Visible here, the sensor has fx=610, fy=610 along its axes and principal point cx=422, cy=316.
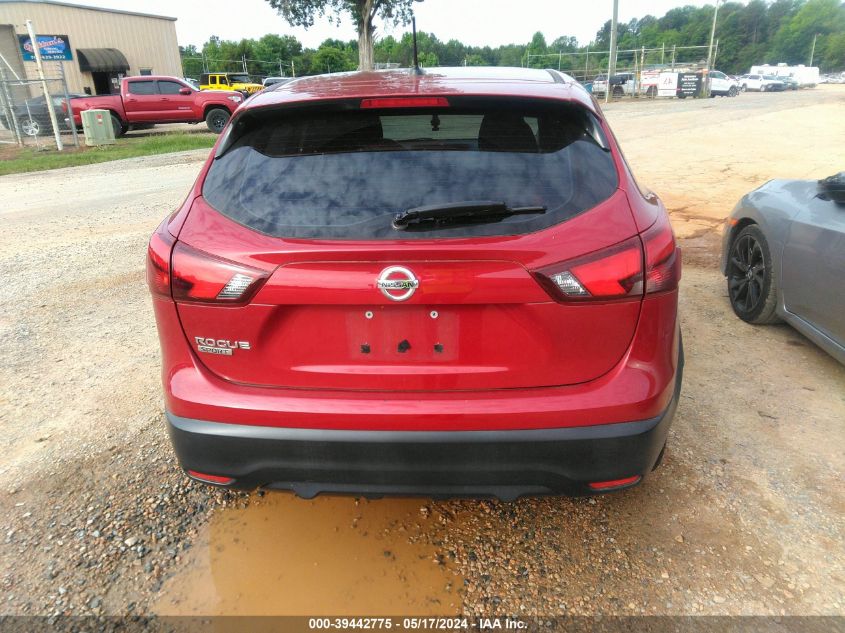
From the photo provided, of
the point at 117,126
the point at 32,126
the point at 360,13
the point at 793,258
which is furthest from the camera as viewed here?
the point at 360,13

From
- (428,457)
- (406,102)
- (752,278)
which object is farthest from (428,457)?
(752,278)

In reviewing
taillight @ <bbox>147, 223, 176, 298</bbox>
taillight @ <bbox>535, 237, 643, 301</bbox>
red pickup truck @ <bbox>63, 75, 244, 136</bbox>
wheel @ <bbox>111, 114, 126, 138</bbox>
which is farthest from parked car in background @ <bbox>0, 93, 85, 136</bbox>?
taillight @ <bbox>535, 237, 643, 301</bbox>

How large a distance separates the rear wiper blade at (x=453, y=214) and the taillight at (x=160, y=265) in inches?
31.2

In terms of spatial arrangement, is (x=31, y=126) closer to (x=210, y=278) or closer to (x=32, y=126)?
(x=32, y=126)

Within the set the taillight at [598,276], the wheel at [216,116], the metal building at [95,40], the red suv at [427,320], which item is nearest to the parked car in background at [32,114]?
the wheel at [216,116]

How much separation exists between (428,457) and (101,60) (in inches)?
1728

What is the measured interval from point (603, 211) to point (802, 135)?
17.9 meters

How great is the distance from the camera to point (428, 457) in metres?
1.97

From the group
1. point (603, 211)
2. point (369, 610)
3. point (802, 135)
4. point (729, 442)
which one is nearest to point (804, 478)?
point (729, 442)

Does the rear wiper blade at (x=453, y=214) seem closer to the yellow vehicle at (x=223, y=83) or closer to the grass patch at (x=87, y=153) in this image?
the grass patch at (x=87, y=153)

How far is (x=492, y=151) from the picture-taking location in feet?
6.97

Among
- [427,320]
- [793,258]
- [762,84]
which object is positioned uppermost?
[427,320]

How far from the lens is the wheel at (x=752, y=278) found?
4.20m

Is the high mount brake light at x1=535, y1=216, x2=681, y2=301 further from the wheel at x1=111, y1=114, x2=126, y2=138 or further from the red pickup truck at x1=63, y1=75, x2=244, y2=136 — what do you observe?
the wheel at x1=111, y1=114, x2=126, y2=138
